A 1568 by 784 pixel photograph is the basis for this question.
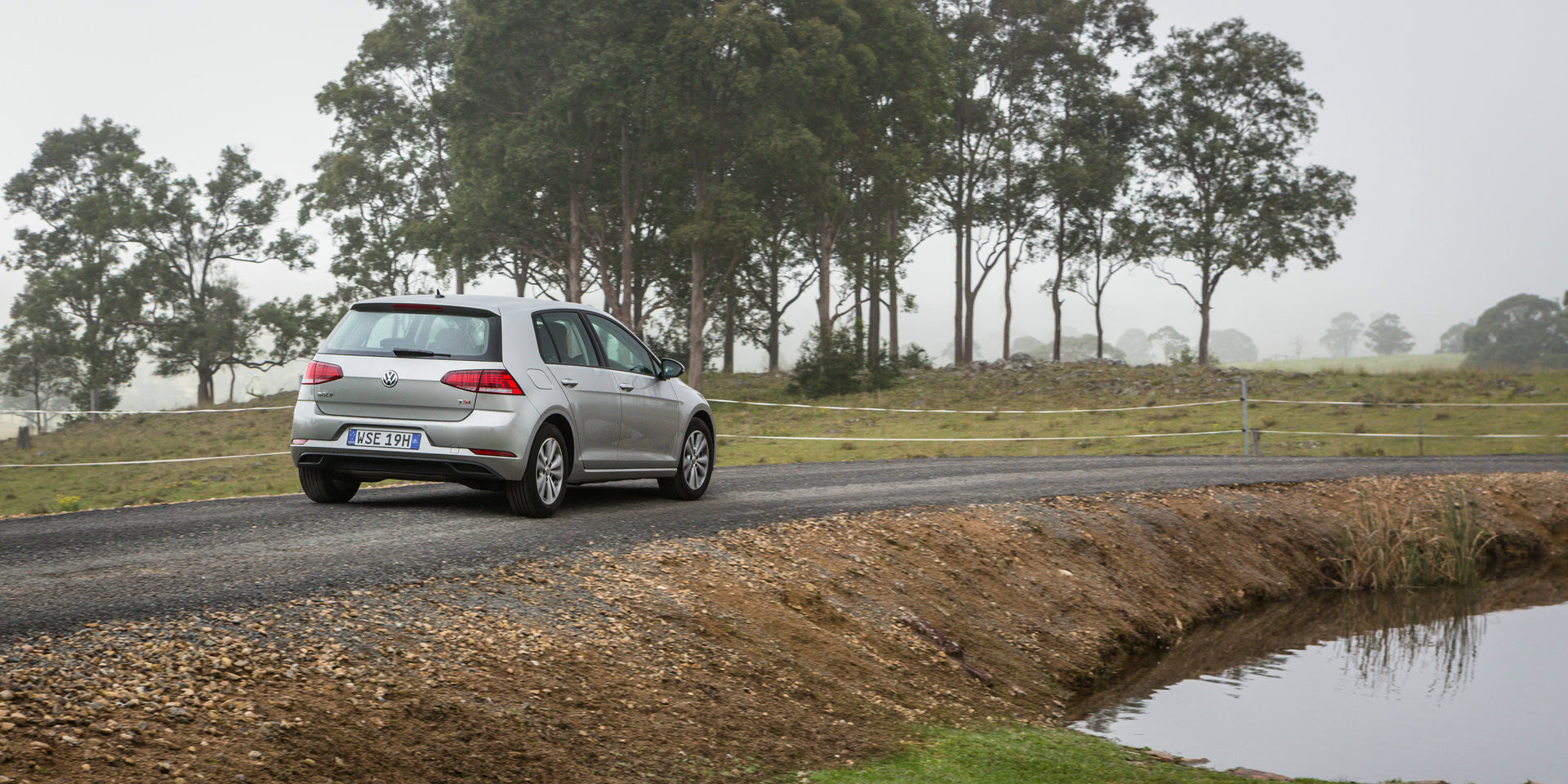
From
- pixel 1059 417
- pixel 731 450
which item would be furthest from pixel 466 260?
pixel 1059 417

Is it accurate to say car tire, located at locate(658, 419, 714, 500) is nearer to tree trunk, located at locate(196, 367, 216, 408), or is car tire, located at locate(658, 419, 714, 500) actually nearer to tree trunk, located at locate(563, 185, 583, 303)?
tree trunk, located at locate(563, 185, 583, 303)

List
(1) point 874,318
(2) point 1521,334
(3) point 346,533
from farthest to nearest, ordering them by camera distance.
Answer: (2) point 1521,334
(1) point 874,318
(3) point 346,533

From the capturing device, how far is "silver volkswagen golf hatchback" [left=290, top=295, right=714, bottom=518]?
864 cm

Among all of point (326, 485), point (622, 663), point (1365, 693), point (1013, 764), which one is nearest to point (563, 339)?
point (326, 485)

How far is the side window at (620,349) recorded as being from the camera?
10.1 metres

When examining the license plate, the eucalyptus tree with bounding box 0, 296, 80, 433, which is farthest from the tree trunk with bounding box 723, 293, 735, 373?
the license plate

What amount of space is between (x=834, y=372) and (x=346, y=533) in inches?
1226

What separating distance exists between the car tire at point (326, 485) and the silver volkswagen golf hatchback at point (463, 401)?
17mm

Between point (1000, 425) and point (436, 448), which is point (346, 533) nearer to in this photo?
point (436, 448)

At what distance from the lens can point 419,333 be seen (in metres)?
8.95

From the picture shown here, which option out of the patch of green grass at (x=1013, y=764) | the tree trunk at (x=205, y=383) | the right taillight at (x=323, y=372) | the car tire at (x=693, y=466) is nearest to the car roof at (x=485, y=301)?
the right taillight at (x=323, y=372)

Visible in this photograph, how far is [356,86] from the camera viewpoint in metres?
47.5

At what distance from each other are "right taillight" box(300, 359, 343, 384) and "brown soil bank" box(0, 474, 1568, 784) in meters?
2.53

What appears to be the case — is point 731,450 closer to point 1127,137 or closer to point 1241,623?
point 1241,623
